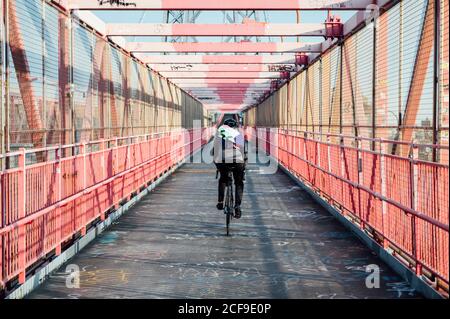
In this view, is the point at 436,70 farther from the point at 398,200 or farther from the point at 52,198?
the point at 52,198

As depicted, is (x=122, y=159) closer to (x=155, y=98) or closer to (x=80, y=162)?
(x=80, y=162)

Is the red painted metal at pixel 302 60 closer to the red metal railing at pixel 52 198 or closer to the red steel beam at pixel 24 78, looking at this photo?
the red metal railing at pixel 52 198

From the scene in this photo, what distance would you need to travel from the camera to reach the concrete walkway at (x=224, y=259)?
675cm

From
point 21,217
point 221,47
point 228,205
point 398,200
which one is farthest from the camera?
point 221,47

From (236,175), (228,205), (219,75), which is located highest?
(219,75)

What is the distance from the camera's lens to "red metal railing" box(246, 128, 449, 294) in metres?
6.36

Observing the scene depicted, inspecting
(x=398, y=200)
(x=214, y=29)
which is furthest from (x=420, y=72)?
(x=214, y=29)

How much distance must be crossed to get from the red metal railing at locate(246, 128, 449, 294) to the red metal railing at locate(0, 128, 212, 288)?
3.64 metres

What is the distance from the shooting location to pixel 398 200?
7855 mm

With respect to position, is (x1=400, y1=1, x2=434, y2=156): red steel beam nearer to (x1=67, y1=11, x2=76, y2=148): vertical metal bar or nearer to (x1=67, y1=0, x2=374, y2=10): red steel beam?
(x1=67, y1=0, x2=374, y2=10): red steel beam

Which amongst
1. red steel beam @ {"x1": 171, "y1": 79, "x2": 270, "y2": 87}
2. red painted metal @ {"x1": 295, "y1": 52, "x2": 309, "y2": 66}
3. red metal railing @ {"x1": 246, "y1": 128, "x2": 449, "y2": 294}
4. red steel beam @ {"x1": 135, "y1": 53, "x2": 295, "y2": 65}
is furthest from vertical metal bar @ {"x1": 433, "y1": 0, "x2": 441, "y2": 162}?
red steel beam @ {"x1": 171, "y1": 79, "x2": 270, "y2": 87}

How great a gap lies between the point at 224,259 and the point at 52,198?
2.01 meters
